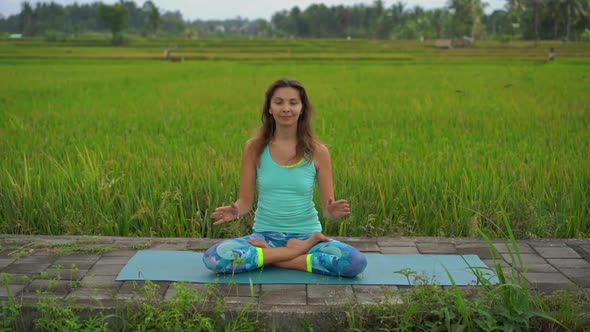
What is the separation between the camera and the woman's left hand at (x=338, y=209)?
2.33 m

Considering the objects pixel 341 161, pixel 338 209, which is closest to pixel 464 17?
pixel 341 161

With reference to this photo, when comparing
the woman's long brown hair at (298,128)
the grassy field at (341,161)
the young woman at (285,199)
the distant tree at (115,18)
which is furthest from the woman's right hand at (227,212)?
the distant tree at (115,18)

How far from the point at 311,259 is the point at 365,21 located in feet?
246

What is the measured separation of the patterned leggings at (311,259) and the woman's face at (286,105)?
0.48 meters

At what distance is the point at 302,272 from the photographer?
97.1 inches

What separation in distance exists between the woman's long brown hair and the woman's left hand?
22cm

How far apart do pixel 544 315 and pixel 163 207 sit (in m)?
1.95

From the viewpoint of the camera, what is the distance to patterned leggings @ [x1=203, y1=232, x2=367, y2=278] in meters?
2.36

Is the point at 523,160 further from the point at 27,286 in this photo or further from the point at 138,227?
the point at 27,286

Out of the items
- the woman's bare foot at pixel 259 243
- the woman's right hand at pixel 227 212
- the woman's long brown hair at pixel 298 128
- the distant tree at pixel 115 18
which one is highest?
the distant tree at pixel 115 18

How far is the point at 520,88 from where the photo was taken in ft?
34.0

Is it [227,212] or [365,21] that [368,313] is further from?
[365,21]

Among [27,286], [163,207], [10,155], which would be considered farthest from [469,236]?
[10,155]

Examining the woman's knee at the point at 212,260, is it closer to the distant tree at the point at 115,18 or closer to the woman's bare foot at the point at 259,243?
the woman's bare foot at the point at 259,243
